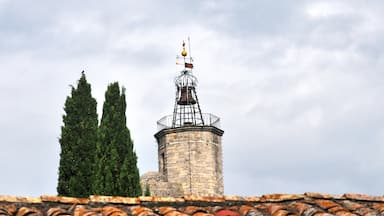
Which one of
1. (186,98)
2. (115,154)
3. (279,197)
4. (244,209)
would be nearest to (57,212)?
(244,209)

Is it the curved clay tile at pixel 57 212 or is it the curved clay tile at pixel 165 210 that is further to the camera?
the curved clay tile at pixel 165 210

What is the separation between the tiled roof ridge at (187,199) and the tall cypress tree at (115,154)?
53.7 feet

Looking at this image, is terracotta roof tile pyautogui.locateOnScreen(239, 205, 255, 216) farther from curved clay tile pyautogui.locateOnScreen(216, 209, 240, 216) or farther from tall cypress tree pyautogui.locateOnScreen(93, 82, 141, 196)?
tall cypress tree pyautogui.locateOnScreen(93, 82, 141, 196)

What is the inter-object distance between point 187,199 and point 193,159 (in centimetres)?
3769

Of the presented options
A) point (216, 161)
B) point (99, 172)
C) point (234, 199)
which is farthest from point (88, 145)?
point (216, 161)

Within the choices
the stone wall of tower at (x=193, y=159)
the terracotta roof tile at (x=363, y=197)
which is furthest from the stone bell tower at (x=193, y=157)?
the terracotta roof tile at (x=363, y=197)

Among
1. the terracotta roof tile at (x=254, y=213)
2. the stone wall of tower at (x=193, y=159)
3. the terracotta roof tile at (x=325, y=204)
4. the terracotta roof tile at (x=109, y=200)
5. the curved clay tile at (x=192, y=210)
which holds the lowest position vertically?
the terracotta roof tile at (x=254, y=213)

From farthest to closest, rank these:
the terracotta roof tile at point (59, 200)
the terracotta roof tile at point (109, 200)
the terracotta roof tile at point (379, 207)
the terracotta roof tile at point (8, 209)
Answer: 1. the terracotta roof tile at point (379, 207)
2. the terracotta roof tile at point (109, 200)
3. the terracotta roof tile at point (59, 200)
4. the terracotta roof tile at point (8, 209)

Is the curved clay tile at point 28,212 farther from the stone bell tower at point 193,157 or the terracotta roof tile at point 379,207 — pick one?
the stone bell tower at point 193,157

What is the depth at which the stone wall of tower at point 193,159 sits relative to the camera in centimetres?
4753

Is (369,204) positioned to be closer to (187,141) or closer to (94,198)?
(94,198)

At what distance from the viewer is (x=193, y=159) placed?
4759cm

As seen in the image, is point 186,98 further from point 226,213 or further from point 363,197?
point 226,213

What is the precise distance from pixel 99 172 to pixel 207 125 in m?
21.2
